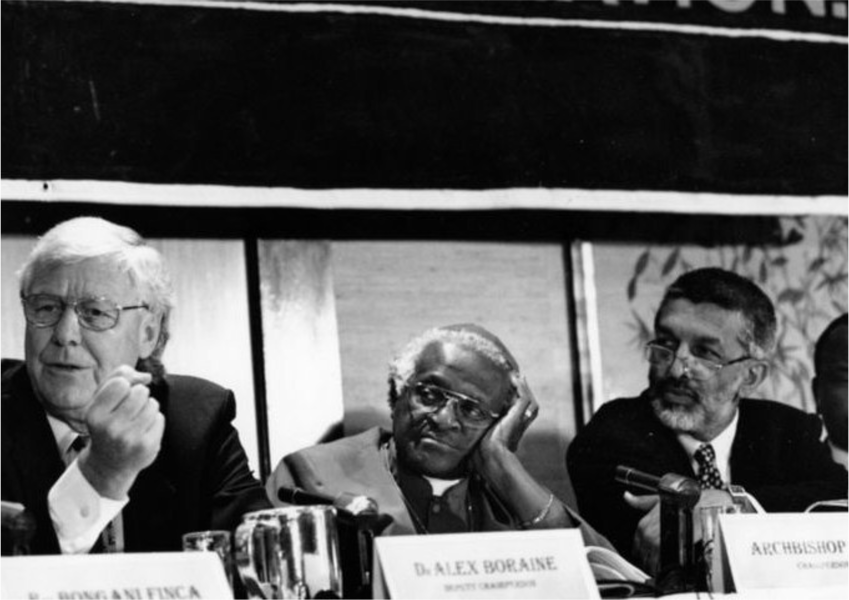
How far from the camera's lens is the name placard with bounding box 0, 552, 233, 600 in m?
1.88

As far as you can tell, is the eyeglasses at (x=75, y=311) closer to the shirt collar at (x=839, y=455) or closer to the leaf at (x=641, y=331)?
the leaf at (x=641, y=331)

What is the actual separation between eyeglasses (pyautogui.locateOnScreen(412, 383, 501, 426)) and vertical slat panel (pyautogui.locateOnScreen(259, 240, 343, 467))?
11.3 inches

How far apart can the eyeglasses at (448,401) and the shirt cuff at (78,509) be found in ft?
2.36

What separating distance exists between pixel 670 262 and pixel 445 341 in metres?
0.74

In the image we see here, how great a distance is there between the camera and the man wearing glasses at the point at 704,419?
3.54m

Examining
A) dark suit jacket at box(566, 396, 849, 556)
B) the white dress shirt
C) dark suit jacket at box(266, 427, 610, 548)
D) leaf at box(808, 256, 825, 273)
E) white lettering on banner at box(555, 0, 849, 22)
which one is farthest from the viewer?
leaf at box(808, 256, 825, 273)

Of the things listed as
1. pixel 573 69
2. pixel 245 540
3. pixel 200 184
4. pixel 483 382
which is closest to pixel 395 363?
pixel 483 382

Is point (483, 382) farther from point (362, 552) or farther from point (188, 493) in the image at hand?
point (362, 552)

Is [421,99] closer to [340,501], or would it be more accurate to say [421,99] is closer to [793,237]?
[793,237]

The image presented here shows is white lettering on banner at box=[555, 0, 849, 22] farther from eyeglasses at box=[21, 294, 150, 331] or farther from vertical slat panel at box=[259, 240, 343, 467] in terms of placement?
eyeglasses at box=[21, 294, 150, 331]

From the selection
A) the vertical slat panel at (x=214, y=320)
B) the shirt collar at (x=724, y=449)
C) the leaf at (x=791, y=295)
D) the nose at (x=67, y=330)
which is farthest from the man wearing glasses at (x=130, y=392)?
the leaf at (x=791, y=295)

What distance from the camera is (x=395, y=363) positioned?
3.29 m

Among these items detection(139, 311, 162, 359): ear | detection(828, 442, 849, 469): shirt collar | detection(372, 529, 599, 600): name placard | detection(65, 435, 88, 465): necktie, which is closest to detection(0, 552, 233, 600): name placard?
detection(372, 529, 599, 600): name placard

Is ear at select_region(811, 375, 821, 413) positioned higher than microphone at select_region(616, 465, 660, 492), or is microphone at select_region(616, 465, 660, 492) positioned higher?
ear at select_region(811, 375, 821, 413)
